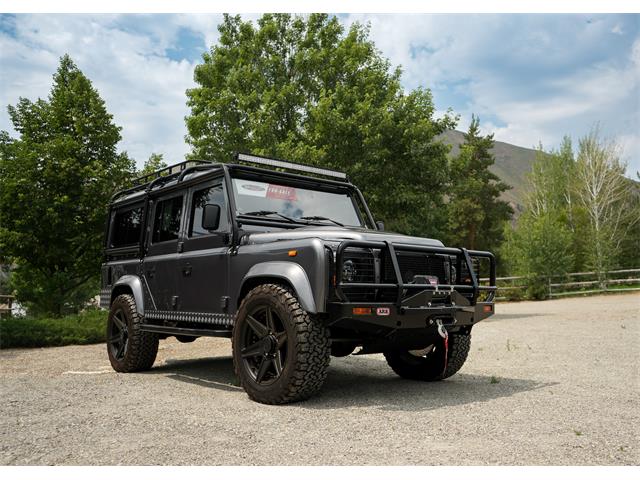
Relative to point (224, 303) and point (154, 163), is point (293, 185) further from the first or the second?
point (154, 163)

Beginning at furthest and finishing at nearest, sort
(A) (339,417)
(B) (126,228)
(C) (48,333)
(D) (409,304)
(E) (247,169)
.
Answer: (C) (48,333) → (B) (126,228) → (E) (247,169) → (D) (409,304) → (A) (339,417)

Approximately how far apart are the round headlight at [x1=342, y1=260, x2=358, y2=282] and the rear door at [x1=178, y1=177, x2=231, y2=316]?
1.50m

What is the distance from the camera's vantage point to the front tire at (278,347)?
5082 millimetres

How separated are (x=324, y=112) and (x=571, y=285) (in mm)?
20686

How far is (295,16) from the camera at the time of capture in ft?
75.3

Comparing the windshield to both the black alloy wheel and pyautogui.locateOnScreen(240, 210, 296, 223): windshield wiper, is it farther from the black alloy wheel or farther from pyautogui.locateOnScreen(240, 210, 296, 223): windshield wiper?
the black alloy wheel

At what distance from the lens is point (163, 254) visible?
7.46 meters

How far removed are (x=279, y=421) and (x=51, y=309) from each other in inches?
664

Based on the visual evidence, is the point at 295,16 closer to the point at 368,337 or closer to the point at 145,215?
A: the point at 145,215

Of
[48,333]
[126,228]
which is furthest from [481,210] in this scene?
[126,228]

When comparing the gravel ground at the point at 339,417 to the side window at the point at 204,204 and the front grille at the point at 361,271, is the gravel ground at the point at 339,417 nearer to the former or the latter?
the front grille at the point at 361,271

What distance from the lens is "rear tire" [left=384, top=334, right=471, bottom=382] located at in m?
6.61

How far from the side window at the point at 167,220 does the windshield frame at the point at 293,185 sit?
1.22 meters

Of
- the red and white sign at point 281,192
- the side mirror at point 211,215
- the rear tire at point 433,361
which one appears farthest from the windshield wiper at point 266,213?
the rear tire at point 433,361
